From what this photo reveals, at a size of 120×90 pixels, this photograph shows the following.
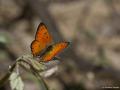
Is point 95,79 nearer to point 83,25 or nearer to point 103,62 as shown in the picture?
point 103,62

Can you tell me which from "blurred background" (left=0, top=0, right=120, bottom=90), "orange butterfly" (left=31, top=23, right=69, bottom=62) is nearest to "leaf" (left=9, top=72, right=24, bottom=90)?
"orange butterfly" (left=31, top=23, right=69, bottom=62)

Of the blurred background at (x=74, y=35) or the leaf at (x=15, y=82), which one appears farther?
the blurred background at (x=74, y=35)

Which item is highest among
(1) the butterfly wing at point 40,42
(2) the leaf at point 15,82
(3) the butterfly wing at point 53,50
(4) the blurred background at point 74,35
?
(1) the butterfly wing at point 40,42

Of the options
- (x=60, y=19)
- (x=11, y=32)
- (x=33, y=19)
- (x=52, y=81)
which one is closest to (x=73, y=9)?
(x=60, y=19)

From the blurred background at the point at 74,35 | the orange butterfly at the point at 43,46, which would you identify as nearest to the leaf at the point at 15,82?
the orange butterfly at the point at 43,46

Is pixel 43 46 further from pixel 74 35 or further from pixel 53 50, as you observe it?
pixel 74 35

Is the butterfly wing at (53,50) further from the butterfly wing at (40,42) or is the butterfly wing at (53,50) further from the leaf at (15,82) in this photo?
the leaf at (15,82)
